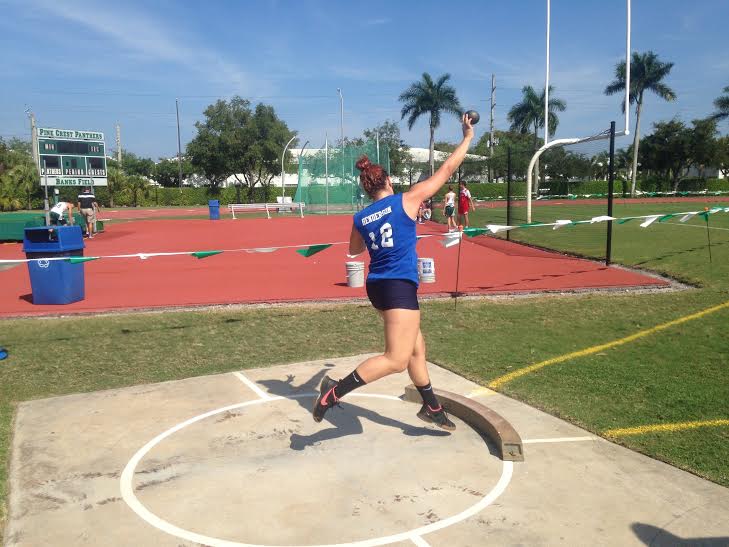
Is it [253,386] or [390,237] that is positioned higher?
[390,237]

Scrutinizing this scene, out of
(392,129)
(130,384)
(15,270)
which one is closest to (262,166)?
(392,129)

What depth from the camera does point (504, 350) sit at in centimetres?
738

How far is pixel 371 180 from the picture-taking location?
456 cm

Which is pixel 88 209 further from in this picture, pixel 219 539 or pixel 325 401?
pixel 219 539

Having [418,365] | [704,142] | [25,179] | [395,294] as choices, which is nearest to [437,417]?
[418,365]

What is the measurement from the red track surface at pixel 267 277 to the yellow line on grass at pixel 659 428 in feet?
21.1

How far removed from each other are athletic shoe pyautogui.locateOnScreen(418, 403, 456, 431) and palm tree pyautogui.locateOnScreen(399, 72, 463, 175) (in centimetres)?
5731

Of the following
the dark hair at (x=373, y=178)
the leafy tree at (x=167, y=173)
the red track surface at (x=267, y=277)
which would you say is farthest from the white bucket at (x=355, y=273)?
the leafy tree at (x=167, y=173)

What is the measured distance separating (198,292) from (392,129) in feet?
195

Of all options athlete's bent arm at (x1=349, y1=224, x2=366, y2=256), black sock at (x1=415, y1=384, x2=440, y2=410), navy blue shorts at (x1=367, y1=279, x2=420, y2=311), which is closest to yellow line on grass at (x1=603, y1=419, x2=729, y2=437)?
black sock at (x1=415, y1=384, x2=440, y2=410)

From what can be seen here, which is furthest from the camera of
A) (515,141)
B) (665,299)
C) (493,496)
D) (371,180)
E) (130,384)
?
(515,141)

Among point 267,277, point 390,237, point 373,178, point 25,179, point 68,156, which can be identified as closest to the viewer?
point 390,237

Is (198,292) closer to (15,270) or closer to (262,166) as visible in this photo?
(15,270)

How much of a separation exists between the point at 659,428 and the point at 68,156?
33.7 meters
